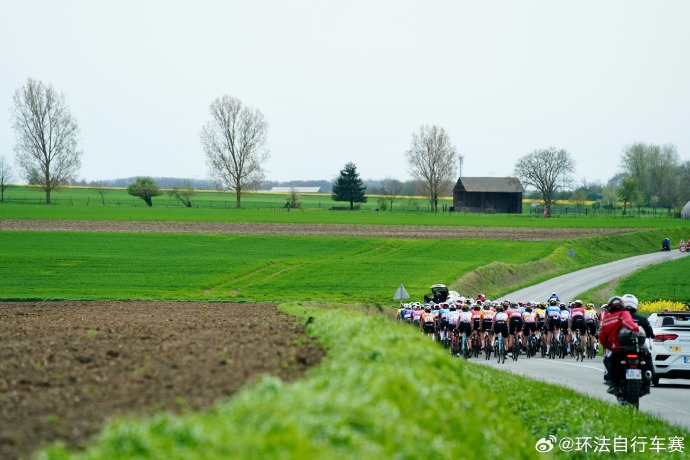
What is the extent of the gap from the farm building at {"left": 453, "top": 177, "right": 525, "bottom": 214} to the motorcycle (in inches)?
5702

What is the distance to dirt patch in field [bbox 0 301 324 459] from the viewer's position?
7.50m

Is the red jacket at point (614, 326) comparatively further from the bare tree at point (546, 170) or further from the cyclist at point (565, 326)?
the bare tree at point (546, 170)

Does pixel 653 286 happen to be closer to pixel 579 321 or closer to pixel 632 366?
pixel 579 321

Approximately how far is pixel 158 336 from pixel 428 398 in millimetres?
6799

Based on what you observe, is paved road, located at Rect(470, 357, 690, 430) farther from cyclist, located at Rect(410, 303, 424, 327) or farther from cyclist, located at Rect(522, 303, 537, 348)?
cyclist, located at Rect(410, 303, 424, 327)

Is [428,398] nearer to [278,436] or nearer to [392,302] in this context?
[278,436]

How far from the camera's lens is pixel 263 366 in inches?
388

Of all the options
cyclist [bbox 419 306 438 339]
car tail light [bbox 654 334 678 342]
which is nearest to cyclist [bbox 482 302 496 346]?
cyclist [bbox 419 306 438 339]

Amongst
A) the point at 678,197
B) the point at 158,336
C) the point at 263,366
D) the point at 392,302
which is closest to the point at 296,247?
the point at 392,302

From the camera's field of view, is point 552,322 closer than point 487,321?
No

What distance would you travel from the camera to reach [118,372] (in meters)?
9.89

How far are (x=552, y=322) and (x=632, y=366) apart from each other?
1552 centimetres

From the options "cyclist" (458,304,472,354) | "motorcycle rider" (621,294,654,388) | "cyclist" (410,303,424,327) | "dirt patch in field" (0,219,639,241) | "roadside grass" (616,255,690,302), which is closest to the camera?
"motorcycle rider" (621,294,654,388)

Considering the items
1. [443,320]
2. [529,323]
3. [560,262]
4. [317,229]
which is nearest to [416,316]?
[443,320]
